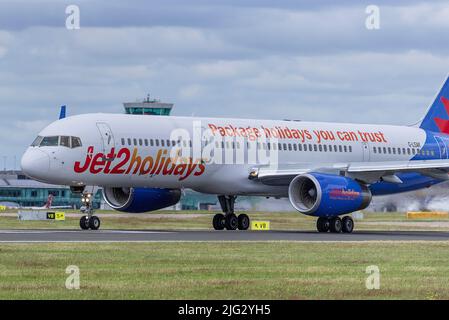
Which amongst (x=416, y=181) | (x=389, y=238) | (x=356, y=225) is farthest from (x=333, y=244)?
(x=356, y=225)

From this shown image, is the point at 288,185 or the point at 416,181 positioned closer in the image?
the point at 288,185

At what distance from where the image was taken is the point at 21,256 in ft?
104

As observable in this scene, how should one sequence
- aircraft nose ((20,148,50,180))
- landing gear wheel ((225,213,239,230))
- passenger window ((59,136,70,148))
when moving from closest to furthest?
aircraft nose ((20,148,50,180)) → passenger window ((59,136,70,148)) → landing gear wheel ((225,213,239,230))

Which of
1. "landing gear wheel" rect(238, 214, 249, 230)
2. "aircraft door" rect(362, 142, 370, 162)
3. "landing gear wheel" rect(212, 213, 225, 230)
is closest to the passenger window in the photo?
"landing gear wheel" rect(212, 213, 225, 230)

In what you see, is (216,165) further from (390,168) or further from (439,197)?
(439,197)

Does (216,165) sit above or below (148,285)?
above

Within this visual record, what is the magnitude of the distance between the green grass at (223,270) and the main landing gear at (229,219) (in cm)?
1539

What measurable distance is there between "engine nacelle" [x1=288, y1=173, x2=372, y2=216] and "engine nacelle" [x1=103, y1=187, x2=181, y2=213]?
6.08 m

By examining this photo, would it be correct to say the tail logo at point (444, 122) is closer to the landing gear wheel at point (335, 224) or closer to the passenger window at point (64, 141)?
the landing gear wheel at point (335, 224)

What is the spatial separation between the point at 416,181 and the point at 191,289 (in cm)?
3597

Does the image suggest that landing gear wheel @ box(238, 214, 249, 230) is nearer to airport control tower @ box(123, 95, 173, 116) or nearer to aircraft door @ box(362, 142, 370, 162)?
aircraft door @ box(362, 142, 370, 162)

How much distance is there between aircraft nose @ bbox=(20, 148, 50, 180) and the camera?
47312 mm

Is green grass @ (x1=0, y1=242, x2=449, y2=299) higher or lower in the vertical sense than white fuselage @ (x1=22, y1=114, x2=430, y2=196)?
lower

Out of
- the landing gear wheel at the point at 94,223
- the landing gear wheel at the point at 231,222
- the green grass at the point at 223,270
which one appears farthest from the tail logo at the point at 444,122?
the green grass at the point at 223,270
